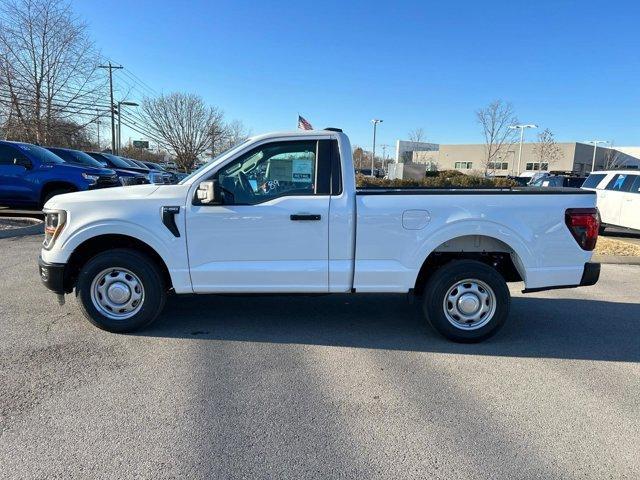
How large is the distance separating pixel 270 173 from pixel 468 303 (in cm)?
228

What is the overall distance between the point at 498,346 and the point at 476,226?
47.9 inches

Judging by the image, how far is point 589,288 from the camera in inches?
273

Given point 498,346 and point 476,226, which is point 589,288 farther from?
point 476,226

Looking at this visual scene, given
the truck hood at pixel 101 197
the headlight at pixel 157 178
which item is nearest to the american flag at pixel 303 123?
the headlight at pixel 157 178

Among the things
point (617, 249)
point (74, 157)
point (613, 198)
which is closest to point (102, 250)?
point (617, 249)

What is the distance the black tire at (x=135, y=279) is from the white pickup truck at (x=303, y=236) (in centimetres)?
1

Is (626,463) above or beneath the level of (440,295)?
beneath

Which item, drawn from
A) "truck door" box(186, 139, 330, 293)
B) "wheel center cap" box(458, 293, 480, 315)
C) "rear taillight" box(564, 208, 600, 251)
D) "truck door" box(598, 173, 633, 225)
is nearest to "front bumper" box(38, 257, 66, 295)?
"truck door" box(186, 139, 330, 293)

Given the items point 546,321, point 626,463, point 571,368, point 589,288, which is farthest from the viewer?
point 589,288

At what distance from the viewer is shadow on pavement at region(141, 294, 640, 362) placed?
175 inches

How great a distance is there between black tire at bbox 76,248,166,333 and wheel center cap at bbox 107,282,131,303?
12 cm

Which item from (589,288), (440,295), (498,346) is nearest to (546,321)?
(498,346)

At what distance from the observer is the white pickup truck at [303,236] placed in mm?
4281

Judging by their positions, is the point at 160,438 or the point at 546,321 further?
the point at 546,321
